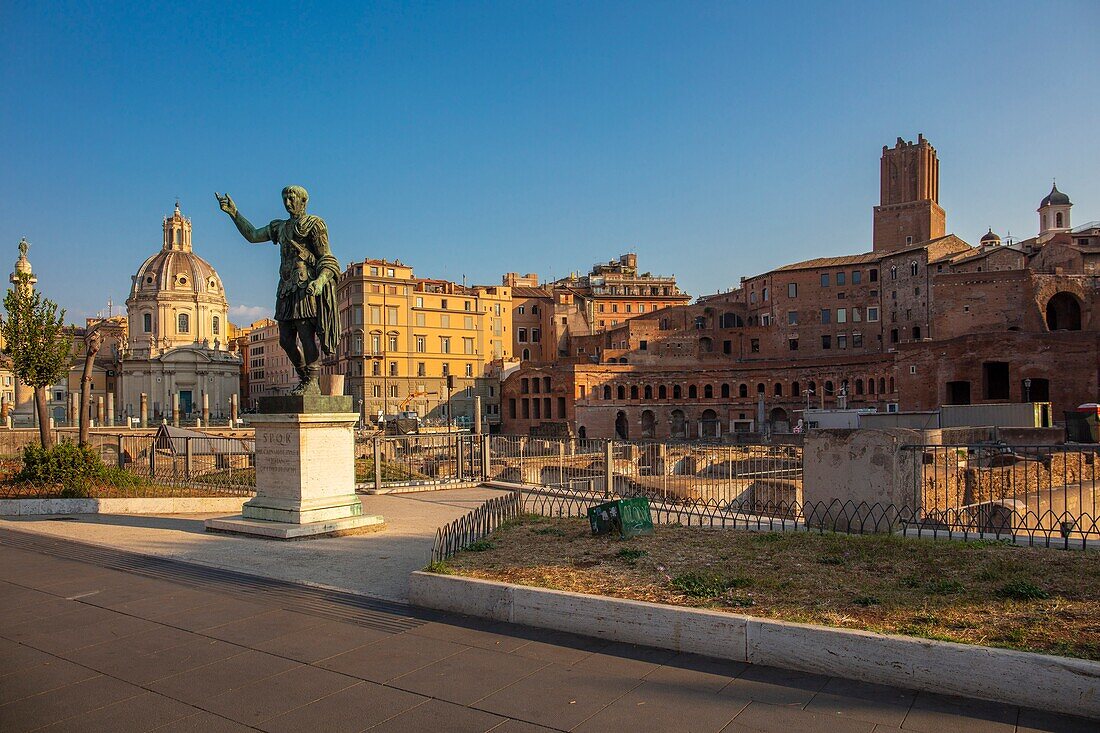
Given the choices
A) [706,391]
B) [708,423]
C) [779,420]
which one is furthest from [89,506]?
[708,423]

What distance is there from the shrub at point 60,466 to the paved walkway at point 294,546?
1700 mm

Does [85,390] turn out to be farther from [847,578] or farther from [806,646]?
[806,646]

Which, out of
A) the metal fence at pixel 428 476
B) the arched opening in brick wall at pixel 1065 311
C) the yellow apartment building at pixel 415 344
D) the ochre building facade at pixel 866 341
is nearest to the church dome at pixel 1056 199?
the ochre building facade at pixel 866 341

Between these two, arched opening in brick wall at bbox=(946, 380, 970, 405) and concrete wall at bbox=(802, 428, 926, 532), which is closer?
concrete wall at bbox=(802, 428, 926, 532)

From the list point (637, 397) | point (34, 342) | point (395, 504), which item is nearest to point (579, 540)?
point (395, 504)

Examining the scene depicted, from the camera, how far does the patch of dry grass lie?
18.1 feet

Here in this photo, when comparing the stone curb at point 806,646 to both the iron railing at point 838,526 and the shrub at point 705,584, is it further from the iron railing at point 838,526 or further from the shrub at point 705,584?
the iron railing at point 838,526

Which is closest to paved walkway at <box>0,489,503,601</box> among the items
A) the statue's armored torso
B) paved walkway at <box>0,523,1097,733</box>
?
paved walkway at <box>0,523,1097,733</box>

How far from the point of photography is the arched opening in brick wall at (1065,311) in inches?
2036

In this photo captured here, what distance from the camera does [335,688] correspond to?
17.1ft

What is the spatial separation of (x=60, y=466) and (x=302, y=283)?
28.5 ft

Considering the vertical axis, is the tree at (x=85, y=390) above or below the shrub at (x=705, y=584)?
above

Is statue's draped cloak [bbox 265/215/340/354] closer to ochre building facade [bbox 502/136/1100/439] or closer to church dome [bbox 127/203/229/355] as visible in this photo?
ochre building facade [bbox 502/136/1100/439]

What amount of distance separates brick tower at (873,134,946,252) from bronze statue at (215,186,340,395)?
80068 mm
